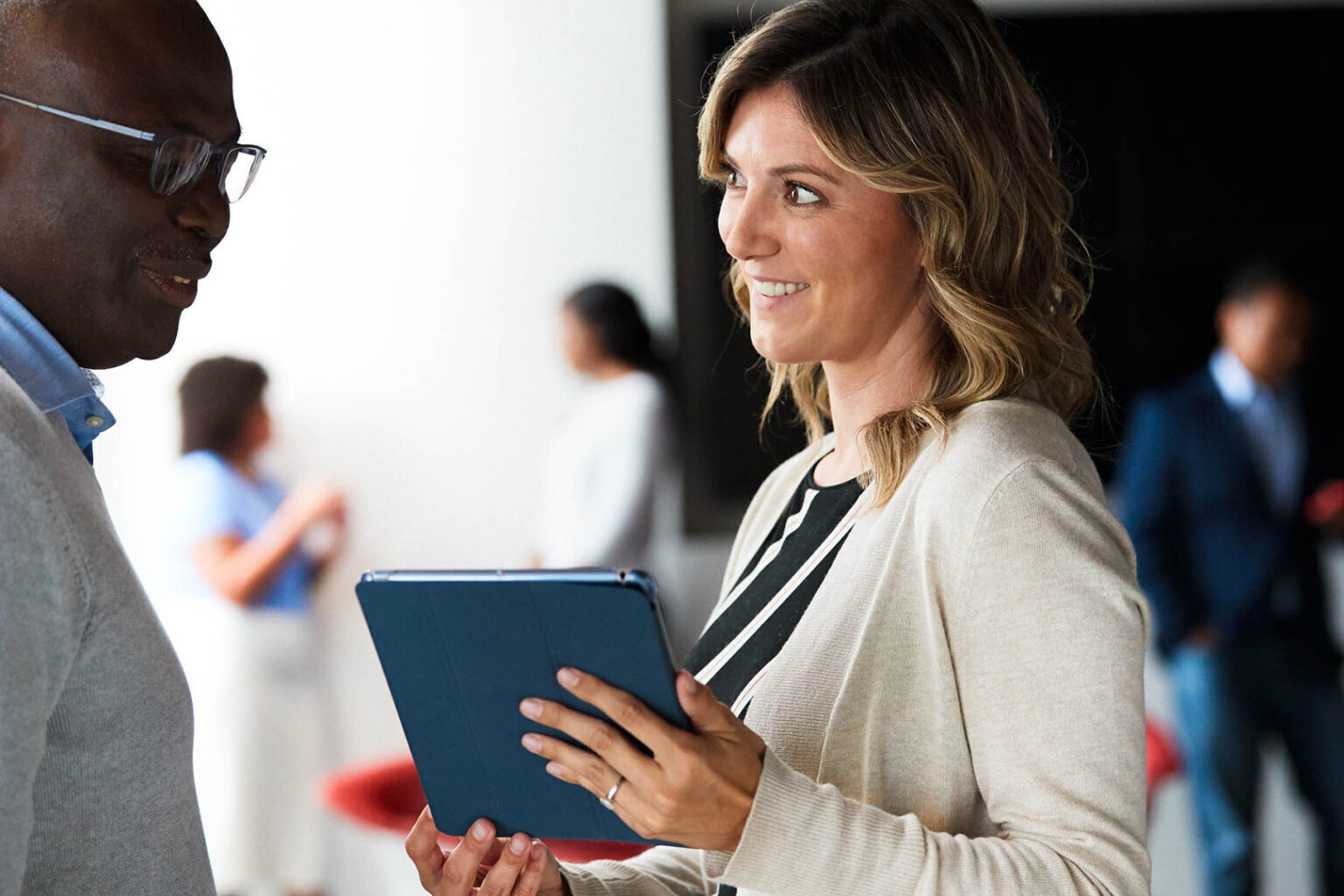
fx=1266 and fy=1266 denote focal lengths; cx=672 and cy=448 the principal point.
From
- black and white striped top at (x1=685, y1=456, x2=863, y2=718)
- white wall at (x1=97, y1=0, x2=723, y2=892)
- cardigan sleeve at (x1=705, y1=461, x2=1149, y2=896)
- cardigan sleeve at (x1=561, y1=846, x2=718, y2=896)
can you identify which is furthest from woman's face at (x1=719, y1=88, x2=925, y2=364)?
white wall at (x1=97, y1=0, x2=723, y2=892)

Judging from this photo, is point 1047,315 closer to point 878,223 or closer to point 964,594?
point 878,223

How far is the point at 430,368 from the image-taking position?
4.50 metres

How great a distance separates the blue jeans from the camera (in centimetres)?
341

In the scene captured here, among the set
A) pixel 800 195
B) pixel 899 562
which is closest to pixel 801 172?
pixel 800 195

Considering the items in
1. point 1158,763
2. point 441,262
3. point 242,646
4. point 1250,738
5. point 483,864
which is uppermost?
point 441,262

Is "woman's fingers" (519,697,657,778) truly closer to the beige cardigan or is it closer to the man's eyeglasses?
the beige cardigan

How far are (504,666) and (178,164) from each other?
1.65ft

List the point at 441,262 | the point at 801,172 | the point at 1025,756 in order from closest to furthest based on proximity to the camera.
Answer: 1. the point at 1025,756
2. the point at 801,172
3. the point at 441,262

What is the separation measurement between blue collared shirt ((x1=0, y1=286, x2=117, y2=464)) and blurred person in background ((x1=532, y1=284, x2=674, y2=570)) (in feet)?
9.55

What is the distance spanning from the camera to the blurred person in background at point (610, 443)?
155 inches

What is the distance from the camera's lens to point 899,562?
115cm

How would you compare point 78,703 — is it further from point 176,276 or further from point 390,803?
point 390,803

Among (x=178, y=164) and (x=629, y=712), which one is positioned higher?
(x=178, y=164)

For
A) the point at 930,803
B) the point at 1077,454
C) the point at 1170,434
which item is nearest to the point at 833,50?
the point at 1077,454
